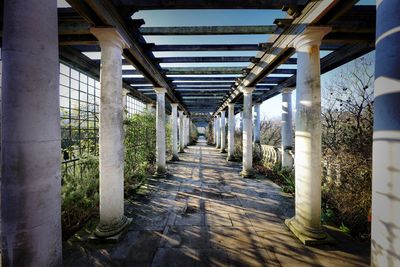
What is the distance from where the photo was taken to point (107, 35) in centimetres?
342

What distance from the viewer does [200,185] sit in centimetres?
689

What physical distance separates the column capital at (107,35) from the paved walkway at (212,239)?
3522 millimetres

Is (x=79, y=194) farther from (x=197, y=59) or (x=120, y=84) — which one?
(x=197, y=59)

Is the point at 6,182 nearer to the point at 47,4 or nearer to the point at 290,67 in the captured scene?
the point at 47,4

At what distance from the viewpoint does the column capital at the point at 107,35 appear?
336cm

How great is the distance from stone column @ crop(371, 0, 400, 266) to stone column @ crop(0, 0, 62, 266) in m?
3.02

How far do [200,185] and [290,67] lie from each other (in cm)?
514

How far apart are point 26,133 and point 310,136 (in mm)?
3906

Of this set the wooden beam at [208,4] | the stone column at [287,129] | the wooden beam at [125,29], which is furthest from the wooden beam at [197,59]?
the stone column at [287,129]

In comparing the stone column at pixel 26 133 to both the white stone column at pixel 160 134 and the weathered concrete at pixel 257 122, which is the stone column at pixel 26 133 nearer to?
the white stone column at pixel 160 134

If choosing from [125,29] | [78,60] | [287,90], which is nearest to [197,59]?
[125,29]

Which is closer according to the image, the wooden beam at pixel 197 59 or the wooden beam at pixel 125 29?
the wooden beam at pixel 125 29

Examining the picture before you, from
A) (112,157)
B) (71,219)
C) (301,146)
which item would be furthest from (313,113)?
(71,219)

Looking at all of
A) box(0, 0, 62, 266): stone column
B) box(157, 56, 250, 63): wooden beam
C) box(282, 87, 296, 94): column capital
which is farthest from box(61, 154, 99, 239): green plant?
box(282, 87, 296, 94): column capital
